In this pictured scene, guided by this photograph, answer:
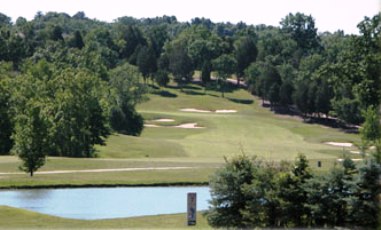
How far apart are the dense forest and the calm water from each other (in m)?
7.95

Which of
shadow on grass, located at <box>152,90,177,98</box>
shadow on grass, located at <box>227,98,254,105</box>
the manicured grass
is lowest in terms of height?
shadow on grass, located at <box>227,98,254,105</box>

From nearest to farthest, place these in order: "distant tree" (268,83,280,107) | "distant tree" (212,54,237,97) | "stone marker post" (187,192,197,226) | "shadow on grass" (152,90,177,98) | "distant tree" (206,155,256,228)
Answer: "distant tree" (206,155,256,228) → "stone marker post" (187,192,197,226) → "distant tree" (268,83,280,107) → "shadow on grass" (152,90,177,98) → "distant tree" (212,54,237,97)

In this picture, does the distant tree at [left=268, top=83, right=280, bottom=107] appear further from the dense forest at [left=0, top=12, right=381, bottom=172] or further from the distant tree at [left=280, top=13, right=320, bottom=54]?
the distant tree at [left=280, top=13, right=320, bottom=54]

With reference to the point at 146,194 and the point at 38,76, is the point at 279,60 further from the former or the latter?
the point at 146,194

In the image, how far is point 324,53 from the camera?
148 metres

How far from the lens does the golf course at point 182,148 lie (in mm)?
36938

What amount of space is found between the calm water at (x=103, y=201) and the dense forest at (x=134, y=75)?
313 inches

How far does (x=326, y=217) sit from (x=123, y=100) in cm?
7054

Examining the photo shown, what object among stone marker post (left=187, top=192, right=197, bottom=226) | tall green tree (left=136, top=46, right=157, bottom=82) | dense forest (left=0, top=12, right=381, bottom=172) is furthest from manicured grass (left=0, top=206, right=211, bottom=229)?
tall green tree (left=136, top=46, right=157, bottom=82)

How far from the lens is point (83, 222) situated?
2377cm

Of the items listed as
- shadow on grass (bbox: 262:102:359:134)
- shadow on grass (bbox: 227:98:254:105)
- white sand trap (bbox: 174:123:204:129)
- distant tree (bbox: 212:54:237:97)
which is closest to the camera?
white sand trap (bbox: 174:123:204:129)

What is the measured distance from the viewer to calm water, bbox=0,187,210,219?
27766 mm

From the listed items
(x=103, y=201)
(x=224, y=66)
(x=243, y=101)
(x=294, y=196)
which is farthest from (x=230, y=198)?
(x=224, y=66)

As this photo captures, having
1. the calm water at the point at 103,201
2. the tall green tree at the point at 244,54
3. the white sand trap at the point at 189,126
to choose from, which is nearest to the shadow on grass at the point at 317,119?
the white sand trap at the point at 189,126
